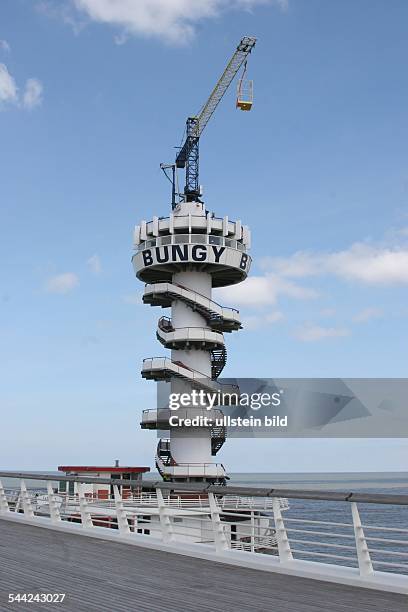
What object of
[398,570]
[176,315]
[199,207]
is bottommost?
[398,570]

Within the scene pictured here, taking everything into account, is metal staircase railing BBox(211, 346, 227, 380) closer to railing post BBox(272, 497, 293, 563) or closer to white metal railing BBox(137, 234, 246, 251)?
white metal railing BBox(137, 234, 246, 251)

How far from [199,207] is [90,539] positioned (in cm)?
5130

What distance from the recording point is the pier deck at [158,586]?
1062cm

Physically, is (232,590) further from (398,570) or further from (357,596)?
(398,570)

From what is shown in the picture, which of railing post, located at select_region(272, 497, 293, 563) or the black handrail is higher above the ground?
the black handrail

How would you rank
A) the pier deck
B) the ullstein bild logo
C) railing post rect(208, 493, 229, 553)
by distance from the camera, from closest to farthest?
1. the pier deck
2. railing post rect(208, 493, 229, 553)
3. the ullstein bild logo

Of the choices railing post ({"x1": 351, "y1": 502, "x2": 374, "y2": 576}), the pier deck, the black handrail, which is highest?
the black handrail

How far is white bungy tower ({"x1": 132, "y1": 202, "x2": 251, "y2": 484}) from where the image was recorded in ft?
197

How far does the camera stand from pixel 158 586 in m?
12.3

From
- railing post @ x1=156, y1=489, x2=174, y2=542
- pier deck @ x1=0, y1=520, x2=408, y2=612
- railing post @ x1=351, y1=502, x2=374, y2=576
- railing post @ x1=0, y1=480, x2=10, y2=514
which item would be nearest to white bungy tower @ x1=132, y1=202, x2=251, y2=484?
railing post @ x1=0, y1=480, x2=10, y2=514

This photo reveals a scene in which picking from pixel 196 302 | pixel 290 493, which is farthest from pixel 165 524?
pixel 196 302

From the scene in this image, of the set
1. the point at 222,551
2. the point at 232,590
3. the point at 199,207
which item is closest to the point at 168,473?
the point at 199,207

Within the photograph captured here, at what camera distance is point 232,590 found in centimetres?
1205

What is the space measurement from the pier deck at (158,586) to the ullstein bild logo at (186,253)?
45996 mm
